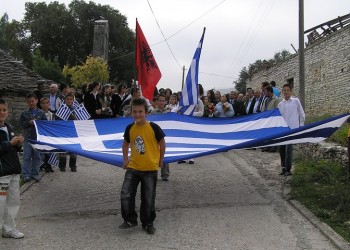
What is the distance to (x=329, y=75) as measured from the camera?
19.5 meters

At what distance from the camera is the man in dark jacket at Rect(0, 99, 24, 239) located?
5512mm

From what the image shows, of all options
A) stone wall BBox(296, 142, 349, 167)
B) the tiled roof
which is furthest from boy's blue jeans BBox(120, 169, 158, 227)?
the tiled roof

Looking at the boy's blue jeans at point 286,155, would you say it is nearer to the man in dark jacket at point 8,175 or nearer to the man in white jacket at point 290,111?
the man in white jacket at point 290,111

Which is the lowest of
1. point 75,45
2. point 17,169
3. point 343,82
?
point 17,169

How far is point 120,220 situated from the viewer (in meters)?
6.63

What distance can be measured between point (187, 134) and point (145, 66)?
1548 millimetres

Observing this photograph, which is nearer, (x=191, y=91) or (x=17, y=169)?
(x=17, y=169)

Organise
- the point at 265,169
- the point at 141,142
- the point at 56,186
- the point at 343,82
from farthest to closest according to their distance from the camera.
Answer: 1. the point at 343,82
2. the point at 265,169
3. the point at 56,186
4. the point at 141,142

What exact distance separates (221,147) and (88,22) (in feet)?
175

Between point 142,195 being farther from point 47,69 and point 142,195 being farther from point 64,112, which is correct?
point 47,69

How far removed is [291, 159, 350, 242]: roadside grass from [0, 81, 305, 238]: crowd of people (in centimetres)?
66

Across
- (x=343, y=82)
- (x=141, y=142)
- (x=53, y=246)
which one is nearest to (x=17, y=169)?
(x=53, y=246)

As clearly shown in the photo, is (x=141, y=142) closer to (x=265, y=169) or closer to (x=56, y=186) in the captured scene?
(x=56, y=186)

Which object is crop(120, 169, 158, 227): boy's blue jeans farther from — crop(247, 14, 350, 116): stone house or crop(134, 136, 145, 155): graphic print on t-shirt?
crop(247, 14, 350, 116): stone house
